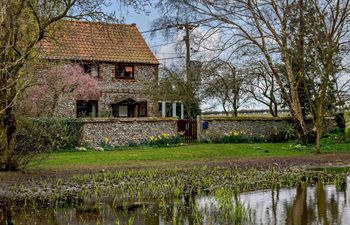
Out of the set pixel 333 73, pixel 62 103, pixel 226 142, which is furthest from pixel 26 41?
pixel 62 103

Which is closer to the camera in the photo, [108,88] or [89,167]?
[89,167]

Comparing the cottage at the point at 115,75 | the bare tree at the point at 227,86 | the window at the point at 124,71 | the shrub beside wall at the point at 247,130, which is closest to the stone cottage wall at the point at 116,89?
the cottage at the point at 115,75

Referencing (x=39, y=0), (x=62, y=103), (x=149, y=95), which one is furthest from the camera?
(x=149, y=95)

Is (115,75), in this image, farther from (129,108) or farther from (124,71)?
(129,108)

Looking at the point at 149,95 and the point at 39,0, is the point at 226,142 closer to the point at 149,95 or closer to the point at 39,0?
the point at 149,95

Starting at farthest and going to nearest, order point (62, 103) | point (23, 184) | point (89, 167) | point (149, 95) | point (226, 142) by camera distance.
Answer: point (149, 95) < point (62, 103) < point (226, 142) < point (89, 167) < point (23, 184)

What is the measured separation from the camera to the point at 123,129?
1098 inches

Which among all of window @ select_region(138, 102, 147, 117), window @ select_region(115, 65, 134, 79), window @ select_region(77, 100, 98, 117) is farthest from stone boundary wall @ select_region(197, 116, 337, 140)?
window @ select_region(115, 65, 134, 79)

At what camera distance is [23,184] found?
13477mm

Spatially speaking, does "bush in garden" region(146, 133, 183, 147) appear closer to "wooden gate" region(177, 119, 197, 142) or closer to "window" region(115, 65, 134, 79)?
"wooden gate" region(177, 119, 197, 142)

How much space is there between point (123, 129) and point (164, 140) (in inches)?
91.3

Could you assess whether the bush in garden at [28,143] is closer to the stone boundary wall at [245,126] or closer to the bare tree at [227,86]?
the stone boundary wall at [245,126]

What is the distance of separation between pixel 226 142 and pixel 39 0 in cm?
1758

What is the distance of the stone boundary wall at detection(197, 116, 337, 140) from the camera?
30.6m
